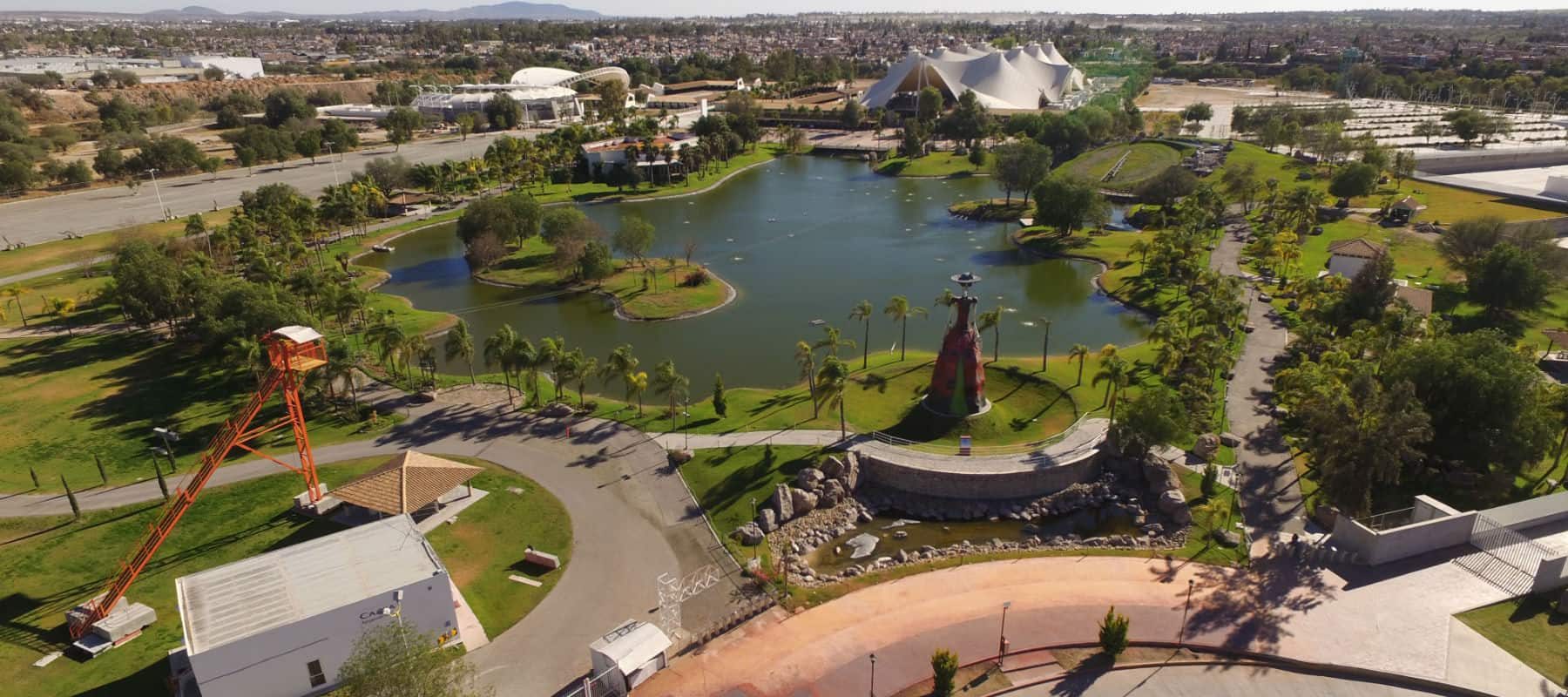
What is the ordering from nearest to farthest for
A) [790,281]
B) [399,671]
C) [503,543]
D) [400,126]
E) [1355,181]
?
[399,671]
[503,543]
[790,281]
[1355,181]
[400,126]

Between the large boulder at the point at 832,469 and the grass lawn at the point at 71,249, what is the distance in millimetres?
75180

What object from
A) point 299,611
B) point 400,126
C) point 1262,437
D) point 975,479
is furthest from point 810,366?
point 400,126

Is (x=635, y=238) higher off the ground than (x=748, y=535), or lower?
higher

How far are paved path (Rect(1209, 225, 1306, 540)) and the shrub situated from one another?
43.0 metres

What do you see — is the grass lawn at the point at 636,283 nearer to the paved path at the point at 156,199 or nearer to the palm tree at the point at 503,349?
the palm tree at the point at 503,349

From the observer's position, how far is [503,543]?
3628 cm

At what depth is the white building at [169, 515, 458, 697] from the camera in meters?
26.5

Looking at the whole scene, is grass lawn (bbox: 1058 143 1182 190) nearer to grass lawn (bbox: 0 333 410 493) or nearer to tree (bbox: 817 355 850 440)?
tree (bbox: 817 355 850 440)

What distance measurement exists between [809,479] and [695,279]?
121 ft

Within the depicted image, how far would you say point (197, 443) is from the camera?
A: 150 feet

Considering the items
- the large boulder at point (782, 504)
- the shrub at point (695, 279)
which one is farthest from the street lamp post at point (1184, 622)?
the shrub at point (695, 279)

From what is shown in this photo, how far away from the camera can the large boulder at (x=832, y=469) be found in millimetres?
40812

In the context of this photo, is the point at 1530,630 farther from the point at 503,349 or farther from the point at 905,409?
the point at 503,349

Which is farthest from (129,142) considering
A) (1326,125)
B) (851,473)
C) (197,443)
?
(1326,125)
